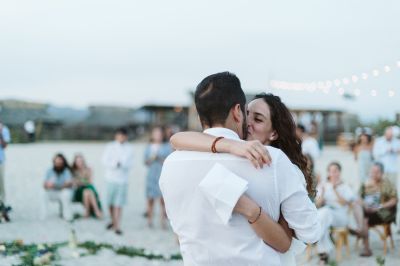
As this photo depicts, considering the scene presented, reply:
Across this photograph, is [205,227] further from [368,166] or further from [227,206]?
[368,166]

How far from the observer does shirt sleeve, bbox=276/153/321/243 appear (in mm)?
1806

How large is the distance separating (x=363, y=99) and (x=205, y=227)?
6054 mm

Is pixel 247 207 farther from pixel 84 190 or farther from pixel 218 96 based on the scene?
pixel 84 190

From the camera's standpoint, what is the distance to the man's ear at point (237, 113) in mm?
1929

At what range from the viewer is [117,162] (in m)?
8.53

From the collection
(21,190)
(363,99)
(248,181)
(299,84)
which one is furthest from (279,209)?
(21,190)

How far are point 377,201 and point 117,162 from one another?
12.7 feet

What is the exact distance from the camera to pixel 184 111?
123ft

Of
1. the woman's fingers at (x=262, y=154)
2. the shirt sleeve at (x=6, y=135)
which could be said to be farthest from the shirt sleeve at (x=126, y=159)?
the woman's fingers at (x=262, y=154)

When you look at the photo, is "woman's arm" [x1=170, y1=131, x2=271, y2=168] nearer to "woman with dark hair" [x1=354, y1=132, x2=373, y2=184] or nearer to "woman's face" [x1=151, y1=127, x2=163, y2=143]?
"woman's face" [x1=151, y1=127, x2=163, y2=143]

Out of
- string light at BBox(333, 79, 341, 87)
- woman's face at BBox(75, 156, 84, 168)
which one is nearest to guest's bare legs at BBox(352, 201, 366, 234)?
string light at BBox(333, 79, 341, 87)

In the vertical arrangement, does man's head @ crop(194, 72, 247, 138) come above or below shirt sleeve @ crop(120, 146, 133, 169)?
above

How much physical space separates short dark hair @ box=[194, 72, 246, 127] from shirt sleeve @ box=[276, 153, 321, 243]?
0.26 meters

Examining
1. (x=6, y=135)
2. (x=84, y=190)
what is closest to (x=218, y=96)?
(x=6, y=135)
